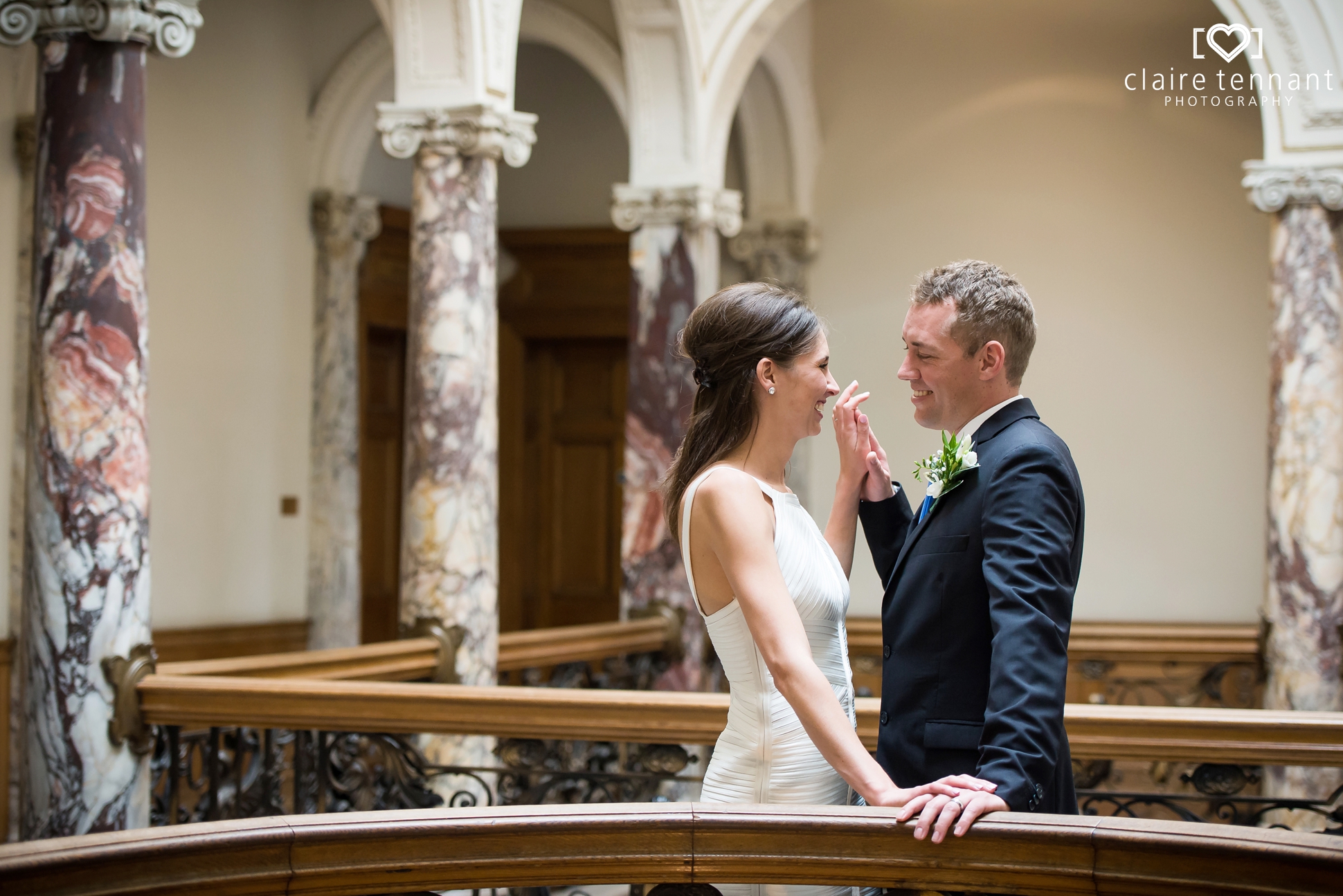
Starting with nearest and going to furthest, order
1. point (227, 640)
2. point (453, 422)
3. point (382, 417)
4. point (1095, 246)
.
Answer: point (453, 422), point (227, 640), point (1095, 246), point (382, 417)

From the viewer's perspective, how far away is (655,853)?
86.4 inches

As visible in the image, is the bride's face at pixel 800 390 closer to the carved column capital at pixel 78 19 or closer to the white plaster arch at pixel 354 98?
the carved column capital at pixel 78 19

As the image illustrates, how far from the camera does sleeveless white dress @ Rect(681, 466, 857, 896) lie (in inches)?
103

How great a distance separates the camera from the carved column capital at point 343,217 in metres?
9.95

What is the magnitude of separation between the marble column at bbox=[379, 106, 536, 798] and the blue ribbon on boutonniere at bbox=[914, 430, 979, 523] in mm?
4228

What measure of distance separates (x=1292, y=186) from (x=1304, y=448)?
1457 mm

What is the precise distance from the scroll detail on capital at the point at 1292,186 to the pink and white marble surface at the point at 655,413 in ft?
10.8

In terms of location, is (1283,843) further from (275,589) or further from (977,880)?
(275,589)

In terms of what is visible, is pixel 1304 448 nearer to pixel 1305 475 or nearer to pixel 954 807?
pixel 1305 475

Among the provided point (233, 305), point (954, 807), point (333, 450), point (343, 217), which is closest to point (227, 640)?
point (333, 450)

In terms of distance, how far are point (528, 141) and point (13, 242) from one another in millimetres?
3200

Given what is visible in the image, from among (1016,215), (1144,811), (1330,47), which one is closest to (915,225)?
(1016,215)

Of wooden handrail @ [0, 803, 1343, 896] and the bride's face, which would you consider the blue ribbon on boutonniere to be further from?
wooden handrail @ [0, 803, 1343, 896]

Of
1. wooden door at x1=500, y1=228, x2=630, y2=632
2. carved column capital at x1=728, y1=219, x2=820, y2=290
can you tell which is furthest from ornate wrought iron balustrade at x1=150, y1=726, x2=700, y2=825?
wooden door at x1=500, y1=228, x2=630, y2=632
